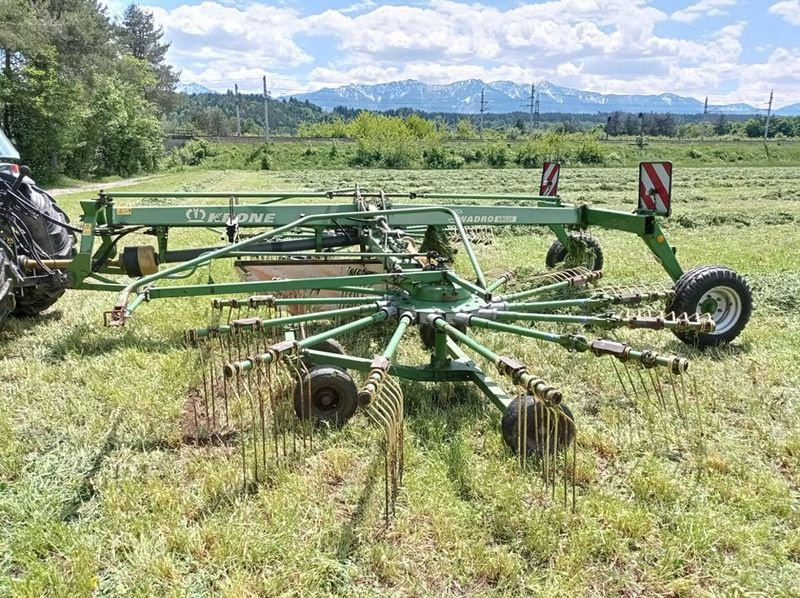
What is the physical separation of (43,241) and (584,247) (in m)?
4.78

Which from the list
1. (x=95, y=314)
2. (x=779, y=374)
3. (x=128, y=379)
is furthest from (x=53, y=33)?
(x=779, y=374)

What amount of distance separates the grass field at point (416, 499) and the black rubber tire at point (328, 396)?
11 cm

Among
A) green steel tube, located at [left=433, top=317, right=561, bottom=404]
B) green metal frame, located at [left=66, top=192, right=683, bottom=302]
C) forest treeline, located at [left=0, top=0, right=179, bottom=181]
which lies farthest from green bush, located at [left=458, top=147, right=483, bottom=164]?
green steel tube, located at [left=433, top=317, right=561, bottom=404]

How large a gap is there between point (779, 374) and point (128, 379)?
13.5ft

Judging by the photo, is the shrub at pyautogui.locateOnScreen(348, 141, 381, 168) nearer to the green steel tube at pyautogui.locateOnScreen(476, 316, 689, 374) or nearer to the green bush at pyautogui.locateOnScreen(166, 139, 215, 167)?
the green bush at pyautogui.locateOnScreen(166, 139, 215, 167)

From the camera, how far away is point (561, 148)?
38.1m

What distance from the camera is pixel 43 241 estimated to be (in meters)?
4.82

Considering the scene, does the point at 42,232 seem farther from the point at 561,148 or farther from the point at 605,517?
the point at 561,148

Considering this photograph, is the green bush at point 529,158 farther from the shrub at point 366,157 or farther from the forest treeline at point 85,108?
the shrub at point 366,157

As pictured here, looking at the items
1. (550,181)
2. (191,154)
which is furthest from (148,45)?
(550,181)

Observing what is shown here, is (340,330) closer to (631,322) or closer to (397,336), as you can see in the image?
(397,336)

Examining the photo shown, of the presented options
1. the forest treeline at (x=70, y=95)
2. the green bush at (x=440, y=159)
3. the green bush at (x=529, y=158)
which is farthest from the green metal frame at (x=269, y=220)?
the green bush at (x=529, y=158)

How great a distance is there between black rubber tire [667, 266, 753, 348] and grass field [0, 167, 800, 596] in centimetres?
23

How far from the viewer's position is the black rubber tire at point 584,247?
6.07 meters
